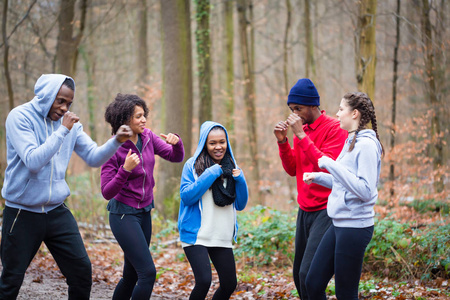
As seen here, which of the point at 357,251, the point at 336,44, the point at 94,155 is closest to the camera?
the point at 357,251

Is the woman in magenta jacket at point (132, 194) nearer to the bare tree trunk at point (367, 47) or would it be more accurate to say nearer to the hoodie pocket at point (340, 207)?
the hoodie pocket at point (340, 207)

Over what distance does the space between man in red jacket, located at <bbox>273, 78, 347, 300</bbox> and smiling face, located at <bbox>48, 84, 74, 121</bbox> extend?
6.61ft

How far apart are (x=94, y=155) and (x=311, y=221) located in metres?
2.22

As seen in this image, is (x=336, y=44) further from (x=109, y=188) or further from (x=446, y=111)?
(x=109, y=188)

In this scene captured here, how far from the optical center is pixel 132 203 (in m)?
4.69

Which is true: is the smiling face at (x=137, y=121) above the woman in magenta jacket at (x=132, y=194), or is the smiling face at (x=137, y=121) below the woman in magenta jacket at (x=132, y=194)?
above

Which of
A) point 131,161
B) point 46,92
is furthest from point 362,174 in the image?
point 46,92

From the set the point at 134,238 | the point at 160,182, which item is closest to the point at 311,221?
the point at 134,238

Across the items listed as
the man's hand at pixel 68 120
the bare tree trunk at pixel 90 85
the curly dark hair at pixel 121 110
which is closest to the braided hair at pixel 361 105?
the curly dark hair at pixel 121 110

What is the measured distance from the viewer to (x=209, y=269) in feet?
15.0

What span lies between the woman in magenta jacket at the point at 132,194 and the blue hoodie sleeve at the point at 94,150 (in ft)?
0.55

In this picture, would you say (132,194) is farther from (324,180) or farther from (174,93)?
(174,93)

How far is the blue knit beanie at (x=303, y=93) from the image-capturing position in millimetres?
4734

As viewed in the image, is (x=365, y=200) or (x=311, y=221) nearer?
(x=365, y=200)
